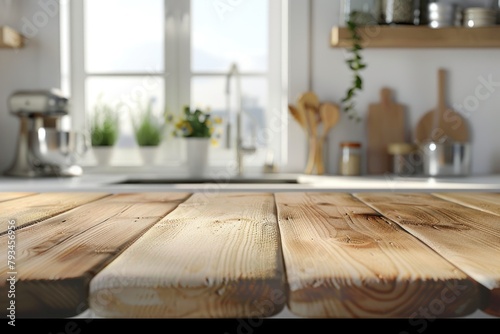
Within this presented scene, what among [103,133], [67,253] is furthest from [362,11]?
[67,253]

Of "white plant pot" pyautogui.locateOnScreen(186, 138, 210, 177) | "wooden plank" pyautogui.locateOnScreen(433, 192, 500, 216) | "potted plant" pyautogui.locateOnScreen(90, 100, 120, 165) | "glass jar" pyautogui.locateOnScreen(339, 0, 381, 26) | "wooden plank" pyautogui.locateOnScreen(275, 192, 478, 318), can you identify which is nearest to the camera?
"wooden plank" pyautogui.locateOnScreen(275, 192, 478, 318)

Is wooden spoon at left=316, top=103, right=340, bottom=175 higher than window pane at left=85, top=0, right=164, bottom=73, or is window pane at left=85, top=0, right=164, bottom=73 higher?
window pane at left=85, top=0, right=164, bottom=73

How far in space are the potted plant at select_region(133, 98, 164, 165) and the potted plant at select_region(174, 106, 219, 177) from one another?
0.15 m

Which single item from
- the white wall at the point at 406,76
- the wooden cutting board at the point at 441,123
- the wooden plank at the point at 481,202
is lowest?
the wooden plank at the point at 481,202

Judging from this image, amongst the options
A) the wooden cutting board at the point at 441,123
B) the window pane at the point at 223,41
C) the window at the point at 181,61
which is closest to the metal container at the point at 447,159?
the wooden cutting board at the point at 441,123

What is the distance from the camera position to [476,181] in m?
2.15

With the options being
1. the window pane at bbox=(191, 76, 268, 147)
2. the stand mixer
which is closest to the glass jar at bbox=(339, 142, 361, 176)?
the window pane at bbox=(191, 76, 268, 147)

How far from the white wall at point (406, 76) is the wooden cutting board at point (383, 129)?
37 millimetres

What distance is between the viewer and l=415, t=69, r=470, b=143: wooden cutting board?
254 centimetres

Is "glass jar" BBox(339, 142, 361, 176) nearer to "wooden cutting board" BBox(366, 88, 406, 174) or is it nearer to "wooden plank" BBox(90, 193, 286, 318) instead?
"wooden cutting board" BBox(366, 88, 406, 174)

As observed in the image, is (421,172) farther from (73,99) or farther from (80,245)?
(80,245)

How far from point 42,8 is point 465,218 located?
7.34ft

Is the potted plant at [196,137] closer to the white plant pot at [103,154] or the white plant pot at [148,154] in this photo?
the white plant pot at [148,154]

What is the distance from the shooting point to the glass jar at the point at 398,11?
238 cm
